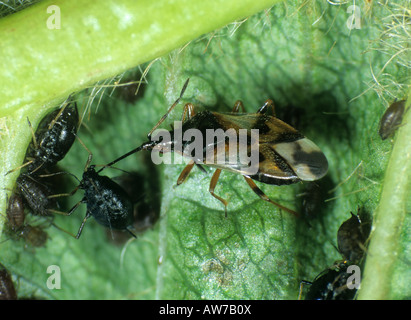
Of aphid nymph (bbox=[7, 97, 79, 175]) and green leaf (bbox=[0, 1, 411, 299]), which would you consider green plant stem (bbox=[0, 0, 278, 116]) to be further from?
aphid nymph (bbox=[7, 97, 79, 175])

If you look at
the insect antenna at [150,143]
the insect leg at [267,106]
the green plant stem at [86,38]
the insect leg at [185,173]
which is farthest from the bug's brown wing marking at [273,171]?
the green plant stem at [86,38]

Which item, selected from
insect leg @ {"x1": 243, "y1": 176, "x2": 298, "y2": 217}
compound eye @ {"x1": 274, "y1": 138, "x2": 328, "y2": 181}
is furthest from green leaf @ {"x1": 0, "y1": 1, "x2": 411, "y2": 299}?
compound eye @ {"x1": 274, "y1": 138, "x2": 328, "y2": 181}

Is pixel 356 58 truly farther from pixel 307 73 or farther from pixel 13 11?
pixel 13 11

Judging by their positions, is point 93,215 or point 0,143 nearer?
point 0,143

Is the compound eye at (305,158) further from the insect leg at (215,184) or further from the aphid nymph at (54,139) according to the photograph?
the aphid nymph at (54,139)

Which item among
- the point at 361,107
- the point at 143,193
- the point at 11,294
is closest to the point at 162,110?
the point at 143,193
